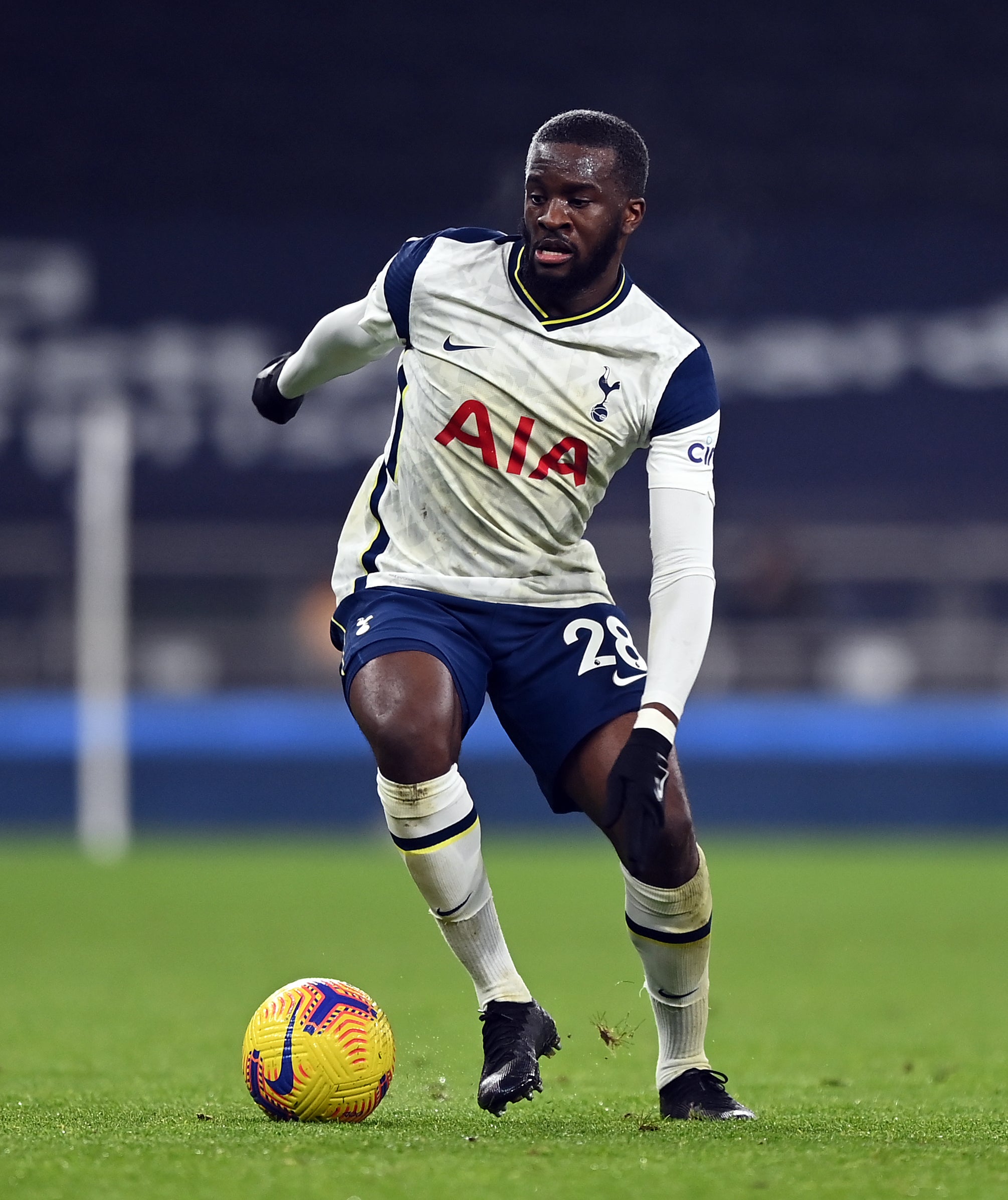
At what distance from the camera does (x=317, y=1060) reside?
4.19m

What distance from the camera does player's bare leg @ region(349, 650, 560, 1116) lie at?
4.21 metres

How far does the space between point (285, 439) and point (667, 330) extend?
13.0 metres

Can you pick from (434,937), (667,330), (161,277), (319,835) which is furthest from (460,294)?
(161,277)

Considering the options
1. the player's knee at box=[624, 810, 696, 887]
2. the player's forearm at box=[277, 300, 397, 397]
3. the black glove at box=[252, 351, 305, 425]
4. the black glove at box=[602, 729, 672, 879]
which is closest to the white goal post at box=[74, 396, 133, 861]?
the black glove at box=[252, 351, 305, 425]

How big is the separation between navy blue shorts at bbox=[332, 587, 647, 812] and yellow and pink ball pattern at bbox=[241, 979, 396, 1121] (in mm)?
679

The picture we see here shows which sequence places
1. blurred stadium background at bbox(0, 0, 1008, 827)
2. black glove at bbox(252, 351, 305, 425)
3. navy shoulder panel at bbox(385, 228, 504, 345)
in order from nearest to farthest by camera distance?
navy shoulder panel at bbox(385, 228, 504, 345), black glove at bbox(252, 351, 305, 425), blurred stadium background at bbox(0, 0, 1008, 827)

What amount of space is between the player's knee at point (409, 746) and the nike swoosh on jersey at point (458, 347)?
0.89 m

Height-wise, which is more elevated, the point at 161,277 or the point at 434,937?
the point at 161,277

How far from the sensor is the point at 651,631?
4406 millimetres

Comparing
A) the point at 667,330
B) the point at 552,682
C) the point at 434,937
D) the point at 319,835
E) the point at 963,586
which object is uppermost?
the point at 667,330

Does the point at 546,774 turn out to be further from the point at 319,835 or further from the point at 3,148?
the point at 3,148

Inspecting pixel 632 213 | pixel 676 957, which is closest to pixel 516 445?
pixel 632 213

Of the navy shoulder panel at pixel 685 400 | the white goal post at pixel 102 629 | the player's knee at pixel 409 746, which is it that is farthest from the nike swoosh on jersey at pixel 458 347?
the white goal post at pixel 102 629

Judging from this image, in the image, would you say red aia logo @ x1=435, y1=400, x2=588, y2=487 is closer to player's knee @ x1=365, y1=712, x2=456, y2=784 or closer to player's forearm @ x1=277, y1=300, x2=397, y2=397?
player's forearm @ x1=277, y1=300, x2=397, y2=397
